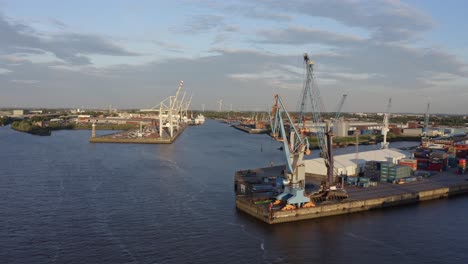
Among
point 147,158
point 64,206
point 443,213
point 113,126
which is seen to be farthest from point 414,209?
point 113,126

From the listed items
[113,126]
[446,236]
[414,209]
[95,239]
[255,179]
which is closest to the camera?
[95,239]

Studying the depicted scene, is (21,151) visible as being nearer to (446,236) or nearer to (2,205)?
(2,205)

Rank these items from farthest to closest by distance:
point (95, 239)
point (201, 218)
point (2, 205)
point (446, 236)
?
point (2, 205) < point (201, 218) < point (446, 236) < point (95, 239)

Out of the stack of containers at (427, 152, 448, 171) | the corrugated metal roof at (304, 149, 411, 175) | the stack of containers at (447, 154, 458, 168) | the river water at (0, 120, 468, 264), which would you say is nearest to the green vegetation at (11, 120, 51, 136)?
the river water at (0, 120, 468, 264)

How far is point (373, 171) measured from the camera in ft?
57.8

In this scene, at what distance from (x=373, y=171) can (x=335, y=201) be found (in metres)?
5.34

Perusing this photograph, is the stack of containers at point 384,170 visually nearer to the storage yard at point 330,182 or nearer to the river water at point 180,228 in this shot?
the storage yard at point 330,182

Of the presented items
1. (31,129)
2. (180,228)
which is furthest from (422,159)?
(31,129)

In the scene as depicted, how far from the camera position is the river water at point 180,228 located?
9.21m

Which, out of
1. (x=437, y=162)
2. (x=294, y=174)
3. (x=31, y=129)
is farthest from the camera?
(x=31, y=129)

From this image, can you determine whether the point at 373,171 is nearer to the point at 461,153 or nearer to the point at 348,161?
the point at 348,161

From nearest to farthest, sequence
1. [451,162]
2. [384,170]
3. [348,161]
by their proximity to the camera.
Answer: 1. [384,170]
2. [348,161]
3. [451,162]

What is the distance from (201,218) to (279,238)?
244 centimetres

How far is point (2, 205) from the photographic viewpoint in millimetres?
12562
